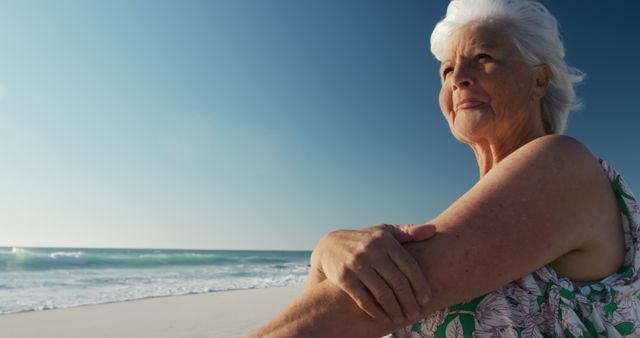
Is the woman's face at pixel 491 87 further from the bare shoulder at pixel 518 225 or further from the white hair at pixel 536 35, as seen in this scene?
the bare shoulder at pixel 518 225

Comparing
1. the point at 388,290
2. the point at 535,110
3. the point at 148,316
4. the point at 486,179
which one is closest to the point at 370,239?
the point at 388,290

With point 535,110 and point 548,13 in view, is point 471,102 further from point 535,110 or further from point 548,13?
point 548,13

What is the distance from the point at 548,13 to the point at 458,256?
108cm

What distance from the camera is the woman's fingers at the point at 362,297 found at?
995mm

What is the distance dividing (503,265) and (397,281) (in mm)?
287

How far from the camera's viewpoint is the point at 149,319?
730 cm

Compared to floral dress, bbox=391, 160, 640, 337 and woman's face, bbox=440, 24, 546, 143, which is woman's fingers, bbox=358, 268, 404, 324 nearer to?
floral dress, bbox=391, 160, 640, 337

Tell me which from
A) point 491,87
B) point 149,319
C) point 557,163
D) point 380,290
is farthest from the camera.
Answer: point 149,319

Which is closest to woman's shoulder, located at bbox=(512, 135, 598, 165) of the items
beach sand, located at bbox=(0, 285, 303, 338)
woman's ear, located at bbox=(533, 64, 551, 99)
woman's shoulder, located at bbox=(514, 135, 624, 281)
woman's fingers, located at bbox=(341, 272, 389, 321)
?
woman's shoulder, located at bbox=(514, 135, 624, 281)

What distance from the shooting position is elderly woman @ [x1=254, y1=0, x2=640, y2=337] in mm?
1012

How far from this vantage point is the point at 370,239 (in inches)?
40.3

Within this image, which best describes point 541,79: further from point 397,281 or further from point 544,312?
point 397,281

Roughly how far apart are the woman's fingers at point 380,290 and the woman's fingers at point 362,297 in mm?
13

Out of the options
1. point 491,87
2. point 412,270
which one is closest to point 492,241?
point 412,270
